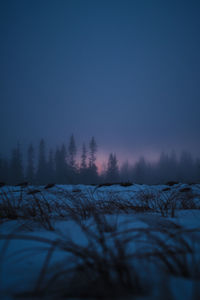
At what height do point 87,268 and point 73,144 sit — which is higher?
point 73,144

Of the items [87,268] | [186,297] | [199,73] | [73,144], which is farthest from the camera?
[199,73]

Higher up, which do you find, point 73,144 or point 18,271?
point 73,144

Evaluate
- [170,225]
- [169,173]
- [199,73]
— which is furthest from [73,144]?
[199,73]

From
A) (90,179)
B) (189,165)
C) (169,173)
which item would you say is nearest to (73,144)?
(90,179)

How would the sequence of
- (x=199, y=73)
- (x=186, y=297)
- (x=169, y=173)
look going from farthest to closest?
1. (x=199, y=73)
2. (x=169, y=173)
3. (x=186, y=297)

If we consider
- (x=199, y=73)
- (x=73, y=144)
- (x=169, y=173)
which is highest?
(x=199, y=73)

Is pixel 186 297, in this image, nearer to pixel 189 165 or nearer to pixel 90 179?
pixel 90 179

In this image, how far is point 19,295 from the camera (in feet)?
1.45

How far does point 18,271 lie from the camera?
57 cm

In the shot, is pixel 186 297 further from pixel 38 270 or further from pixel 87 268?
pixel 38 270

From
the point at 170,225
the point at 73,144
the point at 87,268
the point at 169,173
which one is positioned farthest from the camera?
the point at 169,173

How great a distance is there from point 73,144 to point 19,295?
3085 centimetres

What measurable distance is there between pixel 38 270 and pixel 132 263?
1.24 feet

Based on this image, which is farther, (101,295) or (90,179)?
(90,179)
